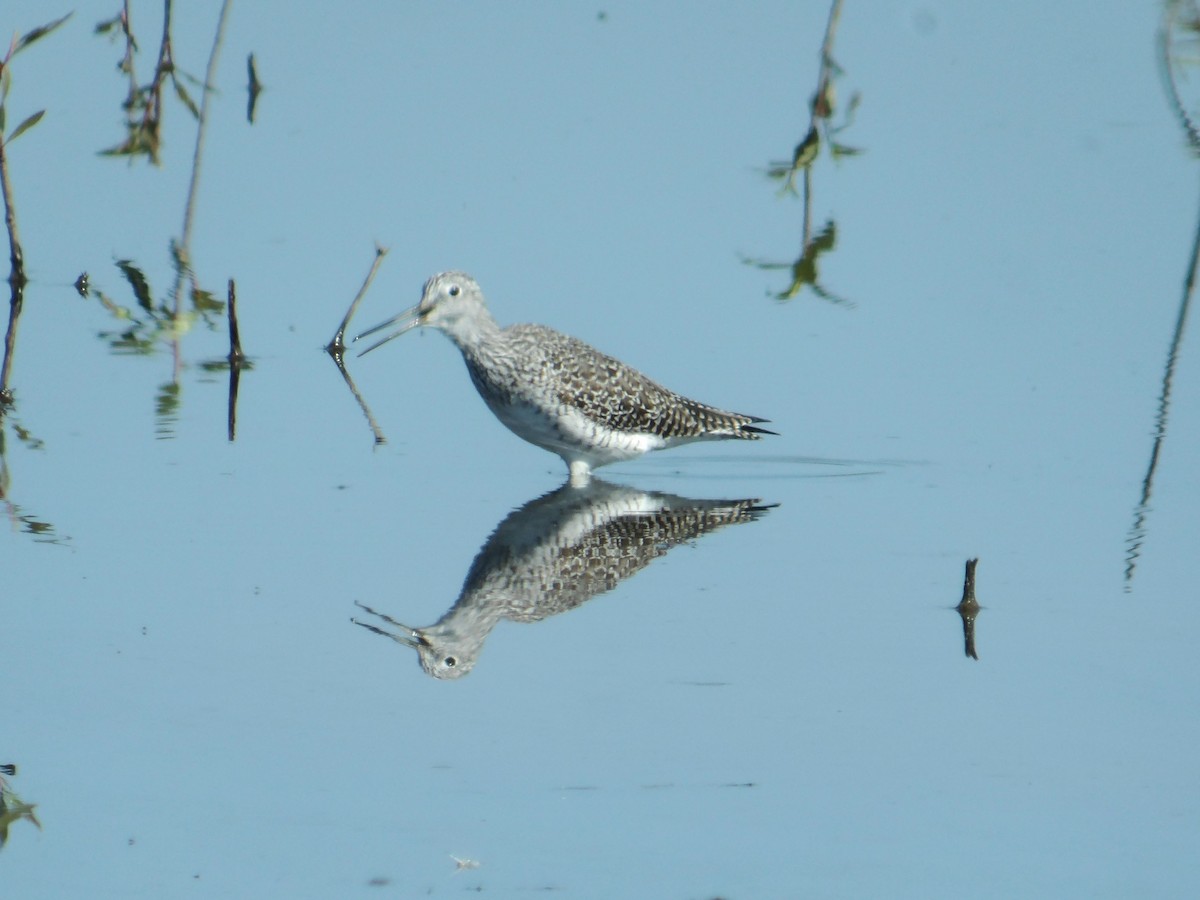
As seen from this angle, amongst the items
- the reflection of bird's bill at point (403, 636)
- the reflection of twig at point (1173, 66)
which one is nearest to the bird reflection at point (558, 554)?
the reflection of bird's bill at point (403, 636)

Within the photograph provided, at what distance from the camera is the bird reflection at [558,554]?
7684 millimetres

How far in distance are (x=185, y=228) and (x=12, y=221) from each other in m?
2.26

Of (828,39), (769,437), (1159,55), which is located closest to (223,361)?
(769,437)

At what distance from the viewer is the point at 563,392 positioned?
1041 cm

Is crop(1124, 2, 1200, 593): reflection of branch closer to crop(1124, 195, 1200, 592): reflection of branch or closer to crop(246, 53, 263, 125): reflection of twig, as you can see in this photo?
crop(1124, 195, 1200, 592): reflection of branch

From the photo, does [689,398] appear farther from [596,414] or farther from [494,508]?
[494,508]

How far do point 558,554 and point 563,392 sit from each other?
1820mm

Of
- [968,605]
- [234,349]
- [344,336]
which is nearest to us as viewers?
[968,605]

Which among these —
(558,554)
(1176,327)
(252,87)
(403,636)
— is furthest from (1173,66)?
(403,636)

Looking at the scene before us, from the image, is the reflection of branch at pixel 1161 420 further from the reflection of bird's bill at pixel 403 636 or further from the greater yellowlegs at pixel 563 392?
the reflection of bird's bill at pixel 403 636

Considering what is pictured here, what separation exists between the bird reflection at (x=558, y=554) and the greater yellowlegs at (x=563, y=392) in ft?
0.99

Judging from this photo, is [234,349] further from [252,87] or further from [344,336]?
[252,87]

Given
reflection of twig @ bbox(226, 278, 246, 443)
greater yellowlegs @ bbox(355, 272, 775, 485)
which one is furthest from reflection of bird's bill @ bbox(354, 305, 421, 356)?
reflection of twig @ bbox(226, 278, 246, 443)

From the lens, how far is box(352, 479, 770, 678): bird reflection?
7.68 metres
